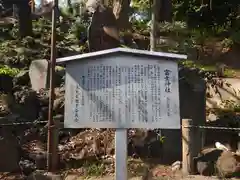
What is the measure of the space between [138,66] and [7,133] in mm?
2896

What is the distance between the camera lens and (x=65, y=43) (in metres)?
11.1

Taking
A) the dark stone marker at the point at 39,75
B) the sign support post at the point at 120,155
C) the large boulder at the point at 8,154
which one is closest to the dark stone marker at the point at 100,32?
the dark stone marker at the point at 39,75

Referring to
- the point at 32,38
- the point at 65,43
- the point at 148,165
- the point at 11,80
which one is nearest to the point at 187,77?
the point at 148,165

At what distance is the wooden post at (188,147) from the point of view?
5.32 m

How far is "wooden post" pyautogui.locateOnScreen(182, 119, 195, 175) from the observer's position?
17.5 feet

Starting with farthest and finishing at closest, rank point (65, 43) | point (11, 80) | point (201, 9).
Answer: point (201, 9), point (65, 43), point (11, 80)

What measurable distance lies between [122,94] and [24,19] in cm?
891

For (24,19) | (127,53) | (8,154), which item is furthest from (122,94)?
(24,19)

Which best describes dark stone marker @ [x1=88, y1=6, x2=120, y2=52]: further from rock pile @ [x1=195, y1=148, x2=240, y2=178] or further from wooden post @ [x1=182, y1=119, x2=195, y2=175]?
rock pile @ [x1=195, y1=148, x2=240, y2=178]

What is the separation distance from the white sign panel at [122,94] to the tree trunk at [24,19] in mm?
8444

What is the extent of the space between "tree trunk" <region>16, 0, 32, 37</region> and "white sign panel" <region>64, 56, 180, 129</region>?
27.7 feet

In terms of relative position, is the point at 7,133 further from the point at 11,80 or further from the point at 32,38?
the point at 32,38

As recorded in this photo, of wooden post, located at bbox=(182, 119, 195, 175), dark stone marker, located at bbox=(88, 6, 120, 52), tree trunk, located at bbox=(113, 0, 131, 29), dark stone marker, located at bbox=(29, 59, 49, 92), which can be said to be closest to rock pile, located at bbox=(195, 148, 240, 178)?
wooden post, located at bbox=(182, 119, 195, 175)

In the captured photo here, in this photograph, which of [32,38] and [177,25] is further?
[177,25]
